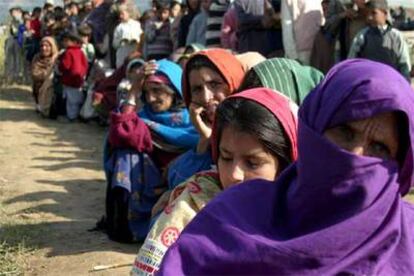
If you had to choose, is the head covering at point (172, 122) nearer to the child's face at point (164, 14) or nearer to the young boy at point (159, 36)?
the young boy at point (159, 36)

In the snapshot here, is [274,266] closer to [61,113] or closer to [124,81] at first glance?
[124,81]

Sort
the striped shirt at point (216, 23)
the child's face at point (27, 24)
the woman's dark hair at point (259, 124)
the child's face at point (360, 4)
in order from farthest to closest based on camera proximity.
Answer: the child's face at point (27, 24)
the striped shirt at point (216, 23)
the child's face at point (360, 4)
the woman's dark hair at point (259, 124)

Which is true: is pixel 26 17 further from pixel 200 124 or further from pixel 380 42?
pixel 200 124

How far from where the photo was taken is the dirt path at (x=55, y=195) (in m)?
5.14

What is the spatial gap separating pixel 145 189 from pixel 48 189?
2.42 metres

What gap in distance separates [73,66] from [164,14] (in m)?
1.53

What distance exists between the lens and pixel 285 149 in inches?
94.3

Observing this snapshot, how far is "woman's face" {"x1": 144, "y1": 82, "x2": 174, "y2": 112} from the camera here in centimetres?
457

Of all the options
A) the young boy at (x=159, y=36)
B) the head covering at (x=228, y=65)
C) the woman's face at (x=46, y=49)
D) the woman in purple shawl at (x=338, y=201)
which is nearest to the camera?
the woman in purple shawl at (x=338, y=201)

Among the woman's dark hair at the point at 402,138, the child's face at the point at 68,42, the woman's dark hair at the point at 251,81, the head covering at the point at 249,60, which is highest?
the woman's dark hair at the point at 402,138

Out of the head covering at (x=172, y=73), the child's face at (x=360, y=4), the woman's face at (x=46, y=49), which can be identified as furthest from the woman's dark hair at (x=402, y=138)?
the woman's face at (x=46, y=49)

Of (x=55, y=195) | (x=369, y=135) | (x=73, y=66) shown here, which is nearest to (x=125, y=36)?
(x=73, y=66)

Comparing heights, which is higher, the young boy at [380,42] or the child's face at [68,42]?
the young boy at [380,42]

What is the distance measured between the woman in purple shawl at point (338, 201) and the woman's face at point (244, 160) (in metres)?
0.49
